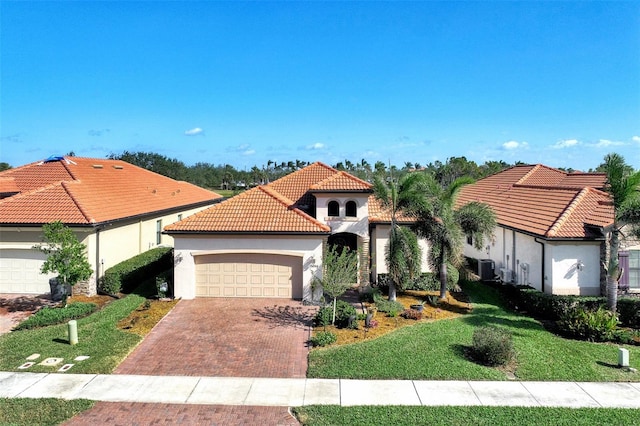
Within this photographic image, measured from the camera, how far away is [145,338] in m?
14.0

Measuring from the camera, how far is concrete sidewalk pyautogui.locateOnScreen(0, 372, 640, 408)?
10.0 metres

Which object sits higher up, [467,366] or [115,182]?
[115,182]

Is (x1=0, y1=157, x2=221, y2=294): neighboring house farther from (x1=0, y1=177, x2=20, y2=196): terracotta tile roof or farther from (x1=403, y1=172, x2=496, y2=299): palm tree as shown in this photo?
(x1=403, y1=172, x2=496, y2=299): palm tree

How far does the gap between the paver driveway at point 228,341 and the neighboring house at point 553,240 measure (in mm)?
10182

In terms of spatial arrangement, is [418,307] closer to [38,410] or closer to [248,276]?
[248,276]

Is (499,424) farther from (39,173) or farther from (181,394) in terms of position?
(39,173)

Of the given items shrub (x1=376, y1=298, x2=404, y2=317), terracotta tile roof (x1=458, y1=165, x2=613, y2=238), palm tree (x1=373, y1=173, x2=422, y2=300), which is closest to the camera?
shrub (x1=376, y1=298, x2=404, y2=317)

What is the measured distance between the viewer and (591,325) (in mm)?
13984

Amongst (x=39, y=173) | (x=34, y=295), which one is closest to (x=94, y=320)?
(x=34, y=295)

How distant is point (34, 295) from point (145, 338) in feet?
28.3

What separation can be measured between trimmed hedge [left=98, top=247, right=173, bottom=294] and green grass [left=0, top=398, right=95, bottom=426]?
9.22 meters

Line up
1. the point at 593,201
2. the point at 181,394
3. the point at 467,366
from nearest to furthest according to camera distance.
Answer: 1. the point at 181,394
2. the point at 467,366
3. the point at 593,201

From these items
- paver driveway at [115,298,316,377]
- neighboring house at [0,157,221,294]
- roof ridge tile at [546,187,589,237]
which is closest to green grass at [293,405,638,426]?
paver driveway at [115,298,316,377]

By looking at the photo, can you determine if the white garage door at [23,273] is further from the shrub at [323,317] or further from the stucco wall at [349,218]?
the stucco wall at [349,218]
